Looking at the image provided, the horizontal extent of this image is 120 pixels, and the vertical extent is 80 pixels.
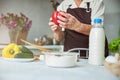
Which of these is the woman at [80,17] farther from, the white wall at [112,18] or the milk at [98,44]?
the milk at [98,44]

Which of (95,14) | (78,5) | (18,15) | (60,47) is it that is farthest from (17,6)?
(95,14)

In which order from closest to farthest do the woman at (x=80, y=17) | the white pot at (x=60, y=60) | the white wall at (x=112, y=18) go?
1. the white pot at (x=60, y=60)
2. the woman at (x=80, y=17)
3. the white wall at (x=112, y=18)

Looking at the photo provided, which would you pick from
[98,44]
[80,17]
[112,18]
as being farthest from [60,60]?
[112,18]

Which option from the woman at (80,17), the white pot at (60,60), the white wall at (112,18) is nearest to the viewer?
the white pot at (60,60)

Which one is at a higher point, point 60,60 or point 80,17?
point 80,17

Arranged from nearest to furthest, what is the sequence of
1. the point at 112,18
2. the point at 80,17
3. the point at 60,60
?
the point at 60,60, the point at 80,17, the point at 112,18

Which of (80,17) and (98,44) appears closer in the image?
(98,44)

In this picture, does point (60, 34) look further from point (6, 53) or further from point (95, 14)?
point (6, 53)

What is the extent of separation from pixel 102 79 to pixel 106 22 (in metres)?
1.23

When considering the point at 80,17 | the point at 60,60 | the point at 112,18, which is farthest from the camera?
the point at 112,18

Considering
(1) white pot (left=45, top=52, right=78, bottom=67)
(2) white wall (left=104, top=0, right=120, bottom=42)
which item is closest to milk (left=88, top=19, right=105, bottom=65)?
(1) white pot (left=45, top=52, right=78, bottom=67)

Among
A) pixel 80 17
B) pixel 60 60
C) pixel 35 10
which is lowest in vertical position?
pixel 60 60

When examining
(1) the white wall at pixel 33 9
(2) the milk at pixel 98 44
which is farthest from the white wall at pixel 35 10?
(2) the milk at pixel 98 44

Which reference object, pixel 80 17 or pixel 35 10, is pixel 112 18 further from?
pixel 35 10
